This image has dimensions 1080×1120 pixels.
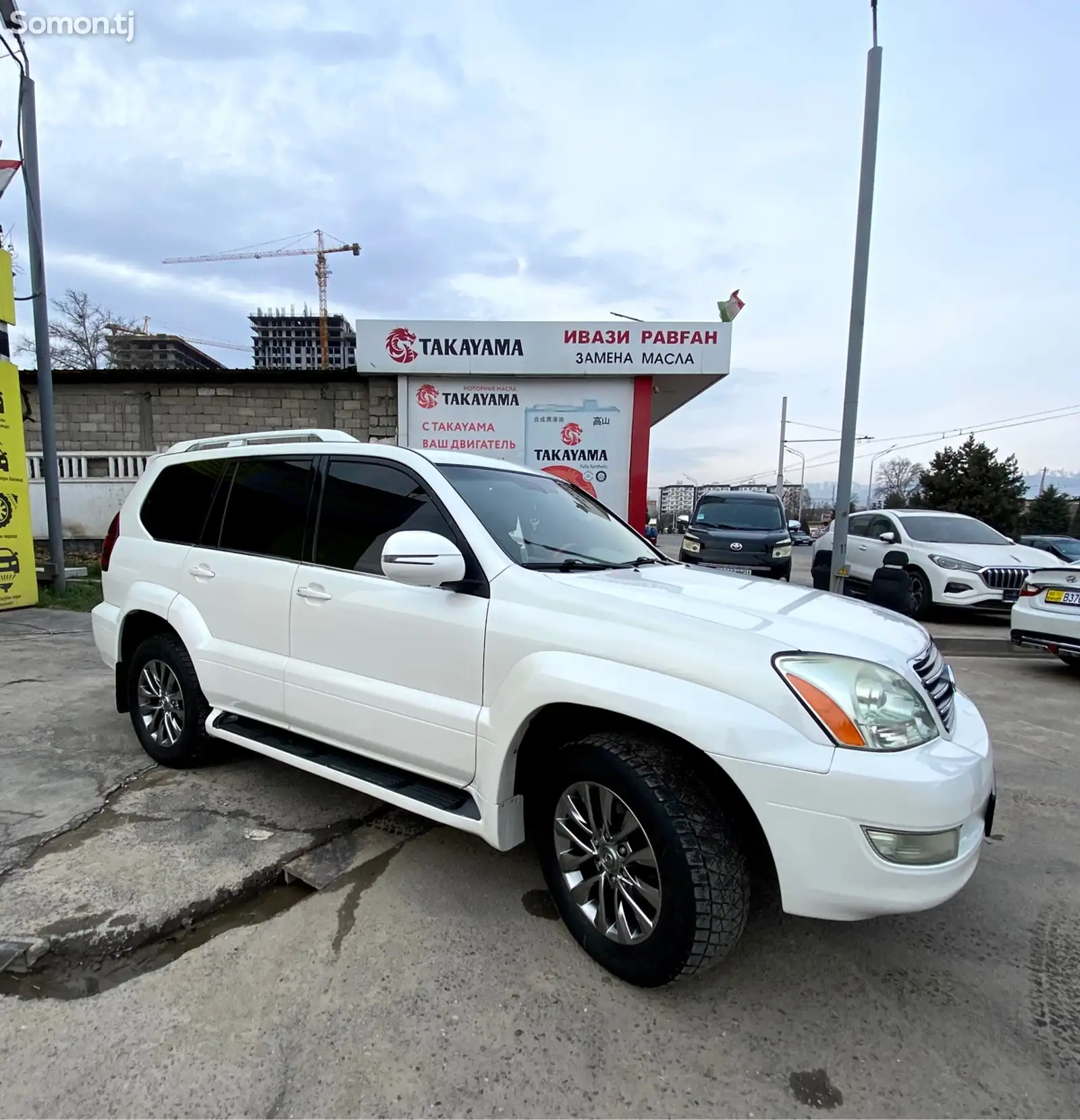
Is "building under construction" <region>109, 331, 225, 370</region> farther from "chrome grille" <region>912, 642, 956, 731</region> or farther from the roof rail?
"chrome grille" <region>912, 642, 956, 731</region>

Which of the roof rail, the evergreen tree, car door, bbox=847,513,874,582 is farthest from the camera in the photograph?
the evergreen tree

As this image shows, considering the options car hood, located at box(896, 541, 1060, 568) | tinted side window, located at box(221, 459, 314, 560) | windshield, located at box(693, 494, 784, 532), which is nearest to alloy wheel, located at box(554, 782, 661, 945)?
tinted side window, located at box(221, 459, 314, 560)

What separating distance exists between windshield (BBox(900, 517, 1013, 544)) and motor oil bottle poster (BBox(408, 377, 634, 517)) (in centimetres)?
455

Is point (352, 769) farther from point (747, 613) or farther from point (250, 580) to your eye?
point (747, 613)

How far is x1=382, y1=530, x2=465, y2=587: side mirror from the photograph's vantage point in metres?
2.38

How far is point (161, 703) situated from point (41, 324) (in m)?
8.40

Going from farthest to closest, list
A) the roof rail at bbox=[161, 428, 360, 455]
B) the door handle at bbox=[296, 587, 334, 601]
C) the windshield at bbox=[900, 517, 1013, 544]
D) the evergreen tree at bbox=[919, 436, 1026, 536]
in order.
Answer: the evergreen tree at bbox=[919, 436, 1026, 536], the windshield at bbox=[900, 517, 1013, 544], the roof rail at bbox=[161, 428, 360, 455], the door handle at bbox=[296, 587, 334, 601]

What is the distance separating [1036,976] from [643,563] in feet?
Result: 6.78

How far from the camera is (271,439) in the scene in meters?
3.62

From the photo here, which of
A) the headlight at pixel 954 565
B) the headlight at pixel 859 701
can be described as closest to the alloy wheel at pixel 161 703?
the headlight at pixel 859 701

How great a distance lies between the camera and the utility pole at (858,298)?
768cm

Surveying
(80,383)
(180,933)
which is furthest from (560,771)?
(80,383)

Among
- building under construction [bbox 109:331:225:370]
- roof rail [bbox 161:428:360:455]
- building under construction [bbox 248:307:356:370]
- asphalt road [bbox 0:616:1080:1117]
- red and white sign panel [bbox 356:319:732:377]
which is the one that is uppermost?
building under construction [bbox 248:307:356:370]

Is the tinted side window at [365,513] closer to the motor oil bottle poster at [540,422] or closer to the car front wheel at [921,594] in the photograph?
the motor oil bottle poster at [540,422]
